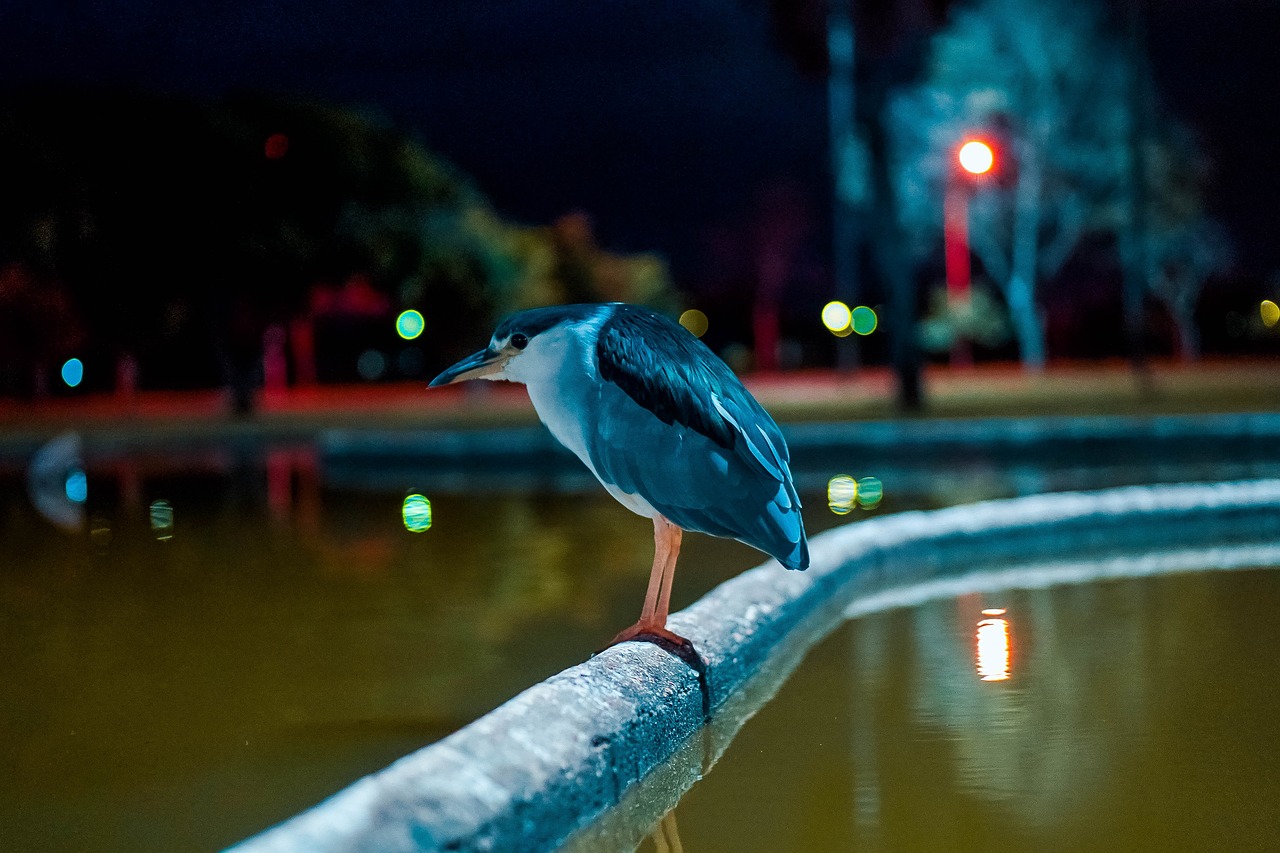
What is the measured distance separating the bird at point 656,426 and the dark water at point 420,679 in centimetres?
69

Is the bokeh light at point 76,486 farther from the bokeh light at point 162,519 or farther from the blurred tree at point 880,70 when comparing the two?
the blurred tree at point 880,70

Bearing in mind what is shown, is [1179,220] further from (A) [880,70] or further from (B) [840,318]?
(A) [880,70]

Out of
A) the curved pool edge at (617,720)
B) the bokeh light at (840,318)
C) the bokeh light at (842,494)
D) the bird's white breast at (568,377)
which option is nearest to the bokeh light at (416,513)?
the bokeh light at (842,494)

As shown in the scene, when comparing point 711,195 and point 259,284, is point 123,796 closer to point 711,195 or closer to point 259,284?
point 259,284

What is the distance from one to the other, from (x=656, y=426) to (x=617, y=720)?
2.44 feet

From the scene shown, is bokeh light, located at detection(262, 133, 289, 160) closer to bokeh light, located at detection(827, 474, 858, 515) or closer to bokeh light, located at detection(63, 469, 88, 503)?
bokeh light, located at detection(63, 469, 88, 503)

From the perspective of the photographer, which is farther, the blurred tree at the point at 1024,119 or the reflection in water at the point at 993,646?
the blurred tree at the point at 1024,119

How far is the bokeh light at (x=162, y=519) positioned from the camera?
11.2 metres

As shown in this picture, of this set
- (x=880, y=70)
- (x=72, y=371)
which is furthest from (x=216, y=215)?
(x=72, y=371)

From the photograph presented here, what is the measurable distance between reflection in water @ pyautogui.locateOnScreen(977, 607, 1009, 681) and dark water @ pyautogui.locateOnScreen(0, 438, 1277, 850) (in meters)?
0.09

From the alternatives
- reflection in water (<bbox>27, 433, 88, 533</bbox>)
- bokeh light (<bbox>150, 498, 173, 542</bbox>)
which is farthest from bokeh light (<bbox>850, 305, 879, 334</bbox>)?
bokeh light (<bbox>150, 498, 173, 542</bbox>)

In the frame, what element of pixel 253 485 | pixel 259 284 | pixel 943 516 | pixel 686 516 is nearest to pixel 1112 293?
pixel 259 284

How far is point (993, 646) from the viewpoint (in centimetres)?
615

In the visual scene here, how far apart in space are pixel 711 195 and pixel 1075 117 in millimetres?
33920
